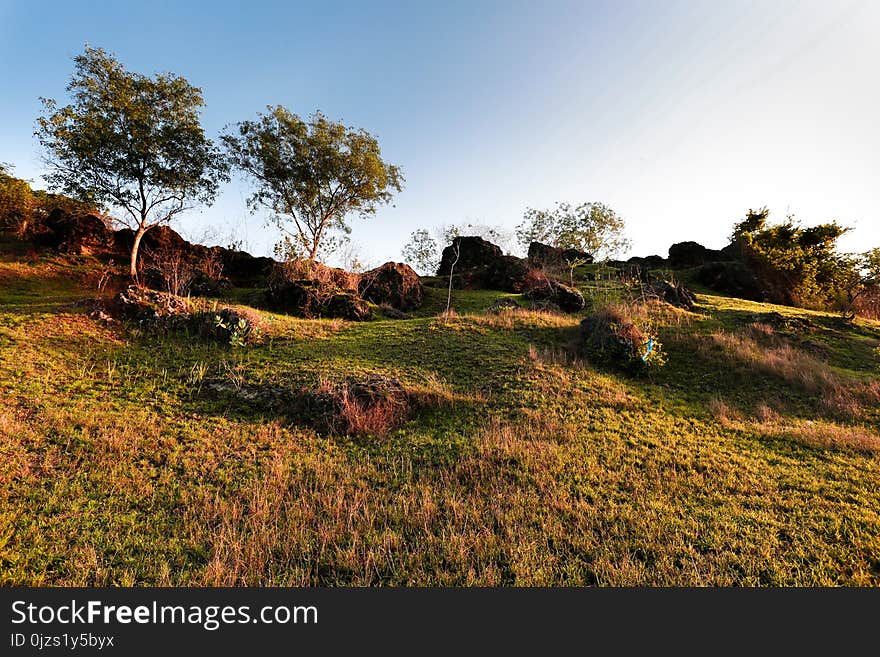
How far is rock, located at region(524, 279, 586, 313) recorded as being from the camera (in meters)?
19.5

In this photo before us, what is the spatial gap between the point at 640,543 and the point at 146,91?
26816 mm

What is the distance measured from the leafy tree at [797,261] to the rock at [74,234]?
47026mm

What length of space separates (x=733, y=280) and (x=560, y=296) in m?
22.2

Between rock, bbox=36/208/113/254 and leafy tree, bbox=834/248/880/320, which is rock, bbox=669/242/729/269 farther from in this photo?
rock, bbox=36/208/113/254

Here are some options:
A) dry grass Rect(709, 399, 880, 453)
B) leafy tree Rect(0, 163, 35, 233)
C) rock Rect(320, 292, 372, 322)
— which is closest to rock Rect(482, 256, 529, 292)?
rock Rect(320, 292, 372, 322)

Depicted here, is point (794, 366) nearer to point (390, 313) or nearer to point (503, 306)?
point (503, 306)

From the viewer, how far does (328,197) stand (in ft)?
88.3

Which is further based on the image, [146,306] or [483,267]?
[483,267]

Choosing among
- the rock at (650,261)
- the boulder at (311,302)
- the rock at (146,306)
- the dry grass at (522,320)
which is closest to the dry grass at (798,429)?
the dry grass at (522,320)

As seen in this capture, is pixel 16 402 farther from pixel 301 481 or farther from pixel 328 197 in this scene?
pixel 328 197

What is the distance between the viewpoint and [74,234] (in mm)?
21219

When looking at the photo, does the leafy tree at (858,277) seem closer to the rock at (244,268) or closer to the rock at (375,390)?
the rock at (375,390)

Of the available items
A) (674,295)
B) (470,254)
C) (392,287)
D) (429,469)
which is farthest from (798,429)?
(470,254)

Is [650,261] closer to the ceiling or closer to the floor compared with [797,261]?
closer to the ceiling
